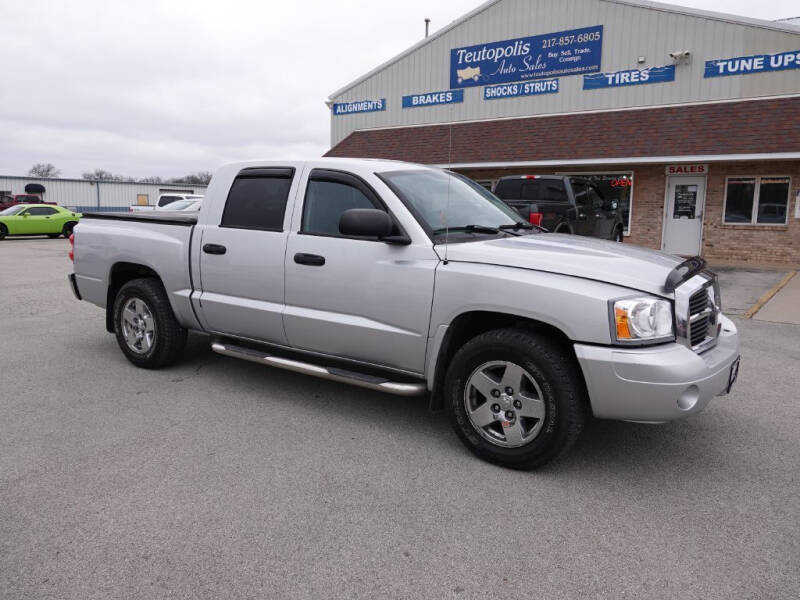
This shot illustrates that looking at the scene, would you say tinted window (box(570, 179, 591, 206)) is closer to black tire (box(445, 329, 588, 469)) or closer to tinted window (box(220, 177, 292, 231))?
tinted window (box(220, 177, 292, 231))

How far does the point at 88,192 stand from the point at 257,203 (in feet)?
159

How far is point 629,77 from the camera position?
17.7 m

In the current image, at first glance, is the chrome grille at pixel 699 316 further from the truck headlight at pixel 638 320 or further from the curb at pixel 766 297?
the curb at pixel 766 297

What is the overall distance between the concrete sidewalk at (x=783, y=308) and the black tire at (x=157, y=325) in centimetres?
734

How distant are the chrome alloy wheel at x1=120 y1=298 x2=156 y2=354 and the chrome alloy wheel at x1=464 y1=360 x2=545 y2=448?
10.4ft

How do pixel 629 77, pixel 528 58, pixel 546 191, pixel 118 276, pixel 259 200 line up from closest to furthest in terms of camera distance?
pixel 259 200
pixel 118 276
pixel 546 191
pixel 629 77
pixel 528 58

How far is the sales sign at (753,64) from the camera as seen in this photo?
15414mm

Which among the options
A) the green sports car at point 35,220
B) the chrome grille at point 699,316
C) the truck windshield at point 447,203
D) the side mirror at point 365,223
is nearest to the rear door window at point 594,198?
the truck windshield at point 447,203

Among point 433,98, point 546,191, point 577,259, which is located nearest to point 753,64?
point 546,191

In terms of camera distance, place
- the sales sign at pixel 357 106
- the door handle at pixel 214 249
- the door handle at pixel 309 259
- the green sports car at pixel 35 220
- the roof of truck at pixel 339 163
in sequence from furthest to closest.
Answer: the green sports car at pixel 35 220 < the sales sign at pixel 357 106 < the door handle at pixel 214 249 < the roof of truck at pixel 339 163 < the door handle at pixel 309 259

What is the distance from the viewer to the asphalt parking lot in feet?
8.46

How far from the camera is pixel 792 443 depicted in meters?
4.04

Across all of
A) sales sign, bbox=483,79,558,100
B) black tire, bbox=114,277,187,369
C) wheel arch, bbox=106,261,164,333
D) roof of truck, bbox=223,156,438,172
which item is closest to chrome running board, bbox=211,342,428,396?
black tire, bbox=114,277,187,369

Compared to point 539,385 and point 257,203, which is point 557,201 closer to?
point 257,203
